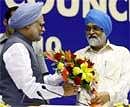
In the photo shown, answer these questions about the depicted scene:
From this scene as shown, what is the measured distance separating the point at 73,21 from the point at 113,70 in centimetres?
101

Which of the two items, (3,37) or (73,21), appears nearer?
(3,37)

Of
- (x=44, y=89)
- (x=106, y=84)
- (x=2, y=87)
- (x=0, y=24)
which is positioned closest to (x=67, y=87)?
(x=44, y=89)

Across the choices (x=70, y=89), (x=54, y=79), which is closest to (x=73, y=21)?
(x=54, y=79)

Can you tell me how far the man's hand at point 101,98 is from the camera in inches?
123

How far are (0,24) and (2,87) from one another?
1.43 m

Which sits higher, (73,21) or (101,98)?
(73,21)

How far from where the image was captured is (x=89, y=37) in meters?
3.75

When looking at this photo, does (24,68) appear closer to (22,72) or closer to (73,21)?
(22,72)

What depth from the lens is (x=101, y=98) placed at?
325 cm

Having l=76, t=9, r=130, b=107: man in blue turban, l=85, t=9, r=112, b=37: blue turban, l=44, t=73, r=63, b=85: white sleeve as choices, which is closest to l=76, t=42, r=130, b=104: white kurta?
l=76, t=9, r=130, b=107: man in blue turban

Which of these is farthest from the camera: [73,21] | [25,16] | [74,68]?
[73,21]

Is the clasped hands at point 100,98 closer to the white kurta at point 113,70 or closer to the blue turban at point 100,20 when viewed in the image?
the white kurta at point 113,70

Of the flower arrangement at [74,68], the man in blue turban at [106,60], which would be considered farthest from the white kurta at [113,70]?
the flower arrangement at [74,68]

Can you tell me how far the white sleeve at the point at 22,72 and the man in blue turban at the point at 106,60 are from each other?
70 centimetres
